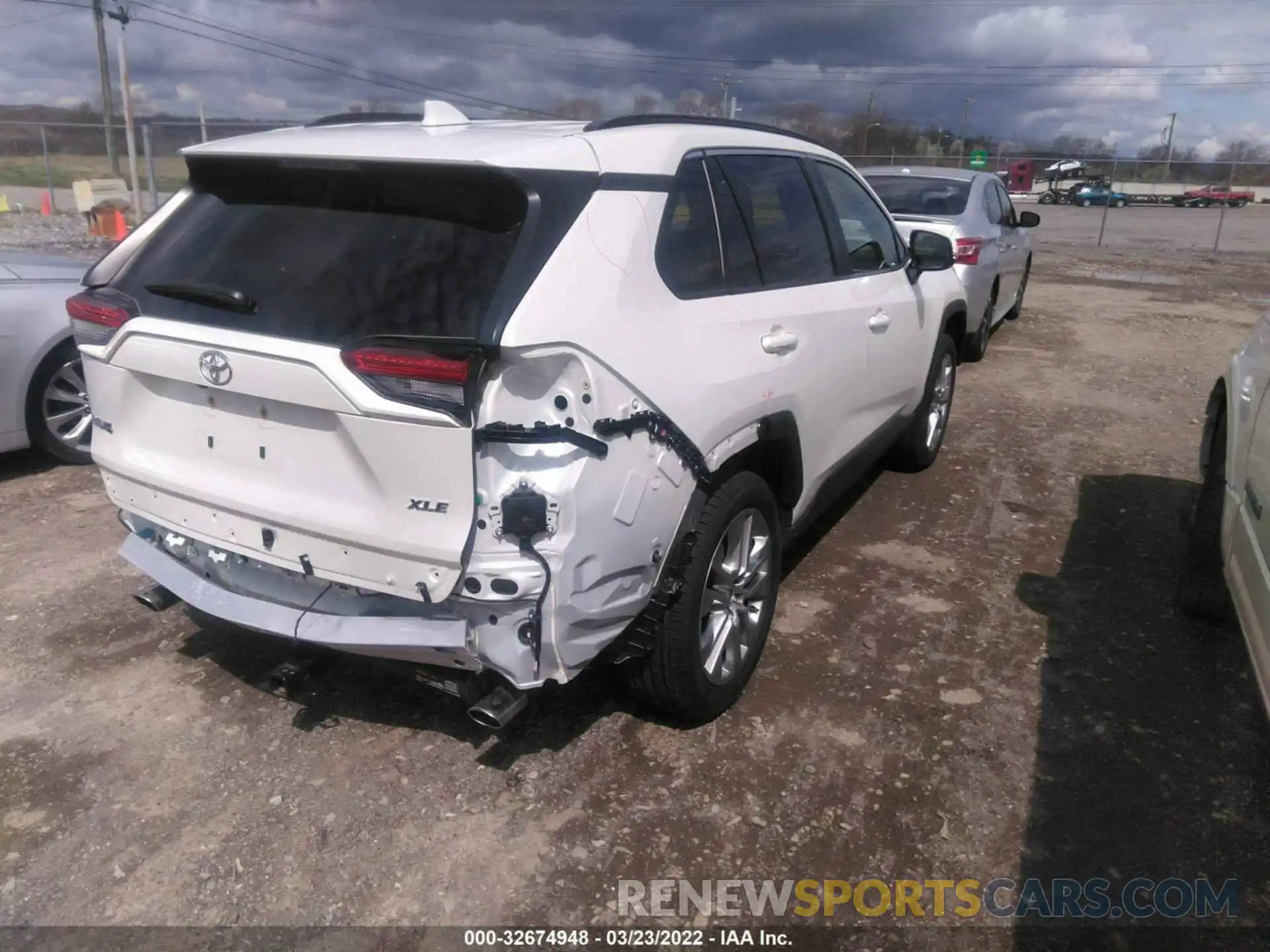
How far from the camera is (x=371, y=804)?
294 centimetres

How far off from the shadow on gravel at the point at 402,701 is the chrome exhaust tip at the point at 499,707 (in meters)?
0.46

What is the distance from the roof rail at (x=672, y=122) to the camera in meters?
2.93

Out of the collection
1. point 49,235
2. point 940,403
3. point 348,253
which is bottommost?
point 940,403

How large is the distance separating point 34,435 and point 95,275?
304cm

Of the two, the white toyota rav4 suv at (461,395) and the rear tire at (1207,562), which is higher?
the white toyota rav4 suv at (461,395)

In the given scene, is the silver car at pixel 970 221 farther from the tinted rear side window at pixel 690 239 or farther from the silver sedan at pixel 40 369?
the silver sedan at pixel 40 369

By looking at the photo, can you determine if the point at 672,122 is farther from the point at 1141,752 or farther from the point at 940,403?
the point at 940,403

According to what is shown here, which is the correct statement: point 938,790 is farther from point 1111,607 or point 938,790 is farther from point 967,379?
point 967,379

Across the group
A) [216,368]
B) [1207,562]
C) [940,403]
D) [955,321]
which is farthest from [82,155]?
[1207,562]

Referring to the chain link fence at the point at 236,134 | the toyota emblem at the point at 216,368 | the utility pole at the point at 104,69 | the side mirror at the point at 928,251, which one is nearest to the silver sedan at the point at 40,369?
the toyota emblem at the point at 216,368

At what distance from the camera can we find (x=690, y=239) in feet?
9.98

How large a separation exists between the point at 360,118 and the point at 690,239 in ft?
4.66

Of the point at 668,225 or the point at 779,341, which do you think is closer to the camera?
the point at 668,225

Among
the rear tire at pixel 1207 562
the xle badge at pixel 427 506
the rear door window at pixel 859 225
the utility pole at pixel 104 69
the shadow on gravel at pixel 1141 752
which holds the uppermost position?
the utility pole at pixel 104 69
